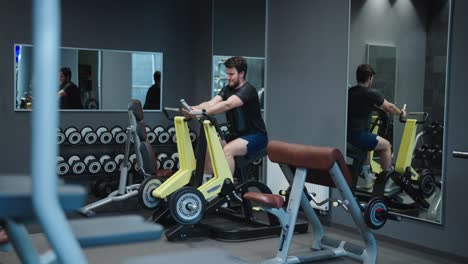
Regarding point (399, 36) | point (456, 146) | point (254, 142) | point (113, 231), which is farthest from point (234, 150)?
point (113, 231)

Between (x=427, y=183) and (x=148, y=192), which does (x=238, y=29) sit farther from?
(x=427, y=183)

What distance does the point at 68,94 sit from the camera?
618cm

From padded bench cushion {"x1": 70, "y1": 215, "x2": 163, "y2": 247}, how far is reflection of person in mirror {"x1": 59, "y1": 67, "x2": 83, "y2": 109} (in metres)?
4.86

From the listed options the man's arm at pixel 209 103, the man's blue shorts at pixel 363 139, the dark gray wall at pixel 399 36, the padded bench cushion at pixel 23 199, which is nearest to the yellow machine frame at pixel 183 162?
the man's arm at pixel 209 103

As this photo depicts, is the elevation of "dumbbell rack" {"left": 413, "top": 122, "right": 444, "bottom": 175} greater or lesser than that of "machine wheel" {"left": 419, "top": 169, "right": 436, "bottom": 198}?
greater

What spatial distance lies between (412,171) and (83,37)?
396cm

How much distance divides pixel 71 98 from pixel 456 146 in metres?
4.14

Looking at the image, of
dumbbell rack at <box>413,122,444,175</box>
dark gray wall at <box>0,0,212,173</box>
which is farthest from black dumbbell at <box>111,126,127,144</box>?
dumbbell rack at <box>413,122,444,175</box>

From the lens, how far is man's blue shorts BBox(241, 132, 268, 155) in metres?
4.67

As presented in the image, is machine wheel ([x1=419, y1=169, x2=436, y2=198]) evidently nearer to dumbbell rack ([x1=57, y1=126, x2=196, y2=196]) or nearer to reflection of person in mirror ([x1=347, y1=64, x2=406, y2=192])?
reflection of person in mirror ([x1=347, y1=64, x2=406, y2=192])

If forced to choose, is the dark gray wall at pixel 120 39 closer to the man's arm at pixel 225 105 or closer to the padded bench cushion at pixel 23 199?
the man's arm at pixel 225 105

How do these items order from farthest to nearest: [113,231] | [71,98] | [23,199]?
[71,98]
[113,231]
[23,199]

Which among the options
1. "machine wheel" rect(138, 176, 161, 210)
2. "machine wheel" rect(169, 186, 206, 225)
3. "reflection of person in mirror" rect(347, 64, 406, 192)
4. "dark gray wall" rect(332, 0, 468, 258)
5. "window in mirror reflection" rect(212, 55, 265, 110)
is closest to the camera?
"dark gray wall" rect(332, 0, 468, 258)

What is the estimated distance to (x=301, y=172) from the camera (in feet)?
11.5
